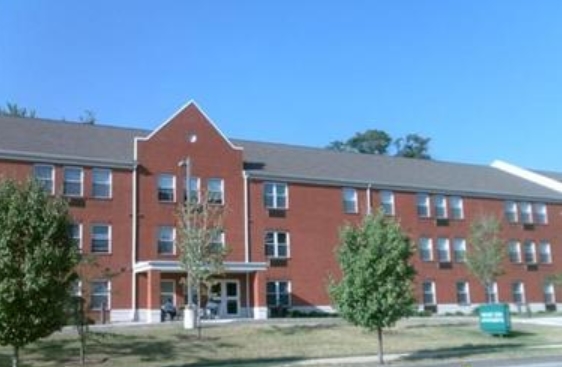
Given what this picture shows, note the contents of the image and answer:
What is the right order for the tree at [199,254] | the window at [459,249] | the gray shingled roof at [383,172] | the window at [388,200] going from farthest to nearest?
the window at [459,249] < the window at [388,200] < the gray shingled roof at [383,172] < the tree at [199,254]

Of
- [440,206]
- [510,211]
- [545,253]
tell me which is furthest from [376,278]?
[545,253]

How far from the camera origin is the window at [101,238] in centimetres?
4444

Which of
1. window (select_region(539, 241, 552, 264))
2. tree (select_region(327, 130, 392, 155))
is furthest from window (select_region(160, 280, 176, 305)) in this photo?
tree (select_region(327, 130, 392, 155))

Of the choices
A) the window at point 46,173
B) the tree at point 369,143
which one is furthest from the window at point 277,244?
the tree at point 369,143

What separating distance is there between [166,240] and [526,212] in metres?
29.8

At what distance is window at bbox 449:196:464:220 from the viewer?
58781 mm

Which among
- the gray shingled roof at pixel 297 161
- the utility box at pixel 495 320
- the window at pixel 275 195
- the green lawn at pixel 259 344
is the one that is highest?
the gray shingled roof at pixel 297 161

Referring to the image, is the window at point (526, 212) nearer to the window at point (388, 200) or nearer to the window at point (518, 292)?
the window at point (518, 292)

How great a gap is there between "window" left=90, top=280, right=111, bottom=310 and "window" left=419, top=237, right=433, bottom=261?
74.0 feet

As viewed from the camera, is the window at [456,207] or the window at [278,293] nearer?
the window at [278,293]

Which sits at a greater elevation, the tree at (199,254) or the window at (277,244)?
the window at (277,244)

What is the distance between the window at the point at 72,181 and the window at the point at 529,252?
34.1 metres

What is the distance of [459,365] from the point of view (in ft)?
82.2

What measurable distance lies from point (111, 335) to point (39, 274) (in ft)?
34.9
